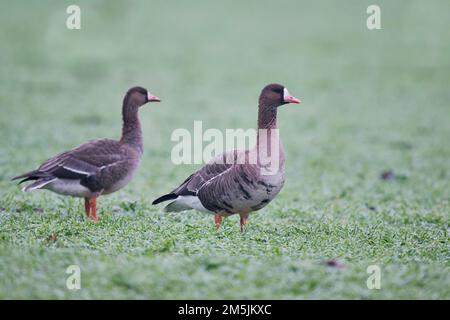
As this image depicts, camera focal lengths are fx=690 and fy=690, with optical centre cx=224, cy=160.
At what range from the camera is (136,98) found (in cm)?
970

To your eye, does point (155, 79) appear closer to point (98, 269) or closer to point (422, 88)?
point (422, 88)

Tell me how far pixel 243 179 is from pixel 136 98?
2360 mm

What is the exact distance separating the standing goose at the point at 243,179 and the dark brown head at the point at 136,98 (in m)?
1.45

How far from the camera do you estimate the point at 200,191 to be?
341 inches

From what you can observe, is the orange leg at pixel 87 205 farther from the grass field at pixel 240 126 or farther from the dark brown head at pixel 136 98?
the dark brown head at pixel 136 98

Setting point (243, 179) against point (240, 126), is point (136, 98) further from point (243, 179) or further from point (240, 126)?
point (240, 126)

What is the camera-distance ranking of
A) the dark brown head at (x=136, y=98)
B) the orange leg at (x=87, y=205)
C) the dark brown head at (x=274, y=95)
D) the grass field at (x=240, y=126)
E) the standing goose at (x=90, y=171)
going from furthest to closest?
the dark brown head at (x=136, y=98), the orange leg at (x=87, y=205), the dark brown head at (x=274, y=95), the standing goose at (x=90, y=171), the grass field at (x=240, y=126)

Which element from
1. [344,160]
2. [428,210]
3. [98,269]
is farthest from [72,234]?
[344,160]

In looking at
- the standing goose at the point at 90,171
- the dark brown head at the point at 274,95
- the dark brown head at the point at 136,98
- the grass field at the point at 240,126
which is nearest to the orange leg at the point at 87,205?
the standing goose at the point at 90,171

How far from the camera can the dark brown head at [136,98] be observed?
9.66 metres

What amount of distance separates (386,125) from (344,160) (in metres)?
4.13
